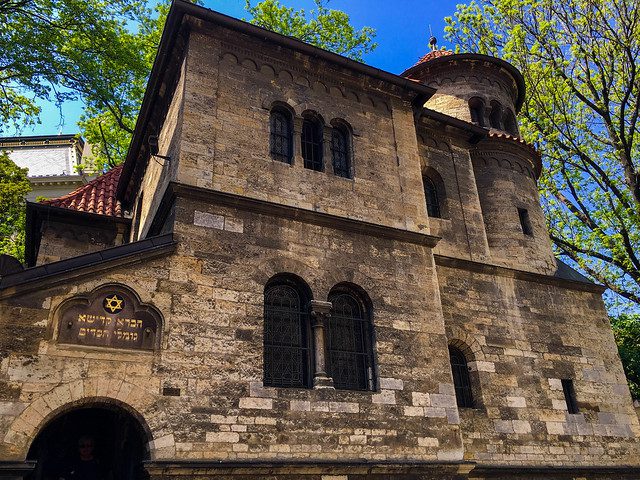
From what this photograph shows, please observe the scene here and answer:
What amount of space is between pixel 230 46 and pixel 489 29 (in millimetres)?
13617

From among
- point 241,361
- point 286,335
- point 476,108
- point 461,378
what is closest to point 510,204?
Answer: point 476,108

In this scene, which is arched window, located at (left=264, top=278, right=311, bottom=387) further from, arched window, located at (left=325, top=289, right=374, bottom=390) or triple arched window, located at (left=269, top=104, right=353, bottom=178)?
triple arched window, located at (left=269, top=104, right=353, bottom=178)

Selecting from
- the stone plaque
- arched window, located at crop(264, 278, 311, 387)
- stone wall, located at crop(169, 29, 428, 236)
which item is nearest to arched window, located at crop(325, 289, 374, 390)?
arched window, located at crop(264, 278, 311, 387)

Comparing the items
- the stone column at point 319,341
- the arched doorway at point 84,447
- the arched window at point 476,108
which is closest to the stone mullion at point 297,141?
the stone column at point 319,341

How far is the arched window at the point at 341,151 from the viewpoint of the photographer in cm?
1112

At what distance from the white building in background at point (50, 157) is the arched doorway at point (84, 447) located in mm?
24062

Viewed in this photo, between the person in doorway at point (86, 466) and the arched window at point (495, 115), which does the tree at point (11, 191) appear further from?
the arched window at point (495, 115)

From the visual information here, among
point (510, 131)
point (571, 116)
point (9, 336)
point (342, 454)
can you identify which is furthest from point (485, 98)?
point (9, 336)

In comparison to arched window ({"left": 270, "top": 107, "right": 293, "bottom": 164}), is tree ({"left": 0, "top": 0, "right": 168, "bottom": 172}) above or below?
above

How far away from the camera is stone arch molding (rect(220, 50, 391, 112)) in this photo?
1078 cm

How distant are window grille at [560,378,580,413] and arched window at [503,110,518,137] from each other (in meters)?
7.57

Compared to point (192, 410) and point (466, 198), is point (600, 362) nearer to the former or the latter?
point (466, 198)

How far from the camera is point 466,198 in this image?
1347 cm

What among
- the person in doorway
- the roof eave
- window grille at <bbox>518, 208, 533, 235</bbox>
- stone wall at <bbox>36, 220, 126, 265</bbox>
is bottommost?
the person in doorway
